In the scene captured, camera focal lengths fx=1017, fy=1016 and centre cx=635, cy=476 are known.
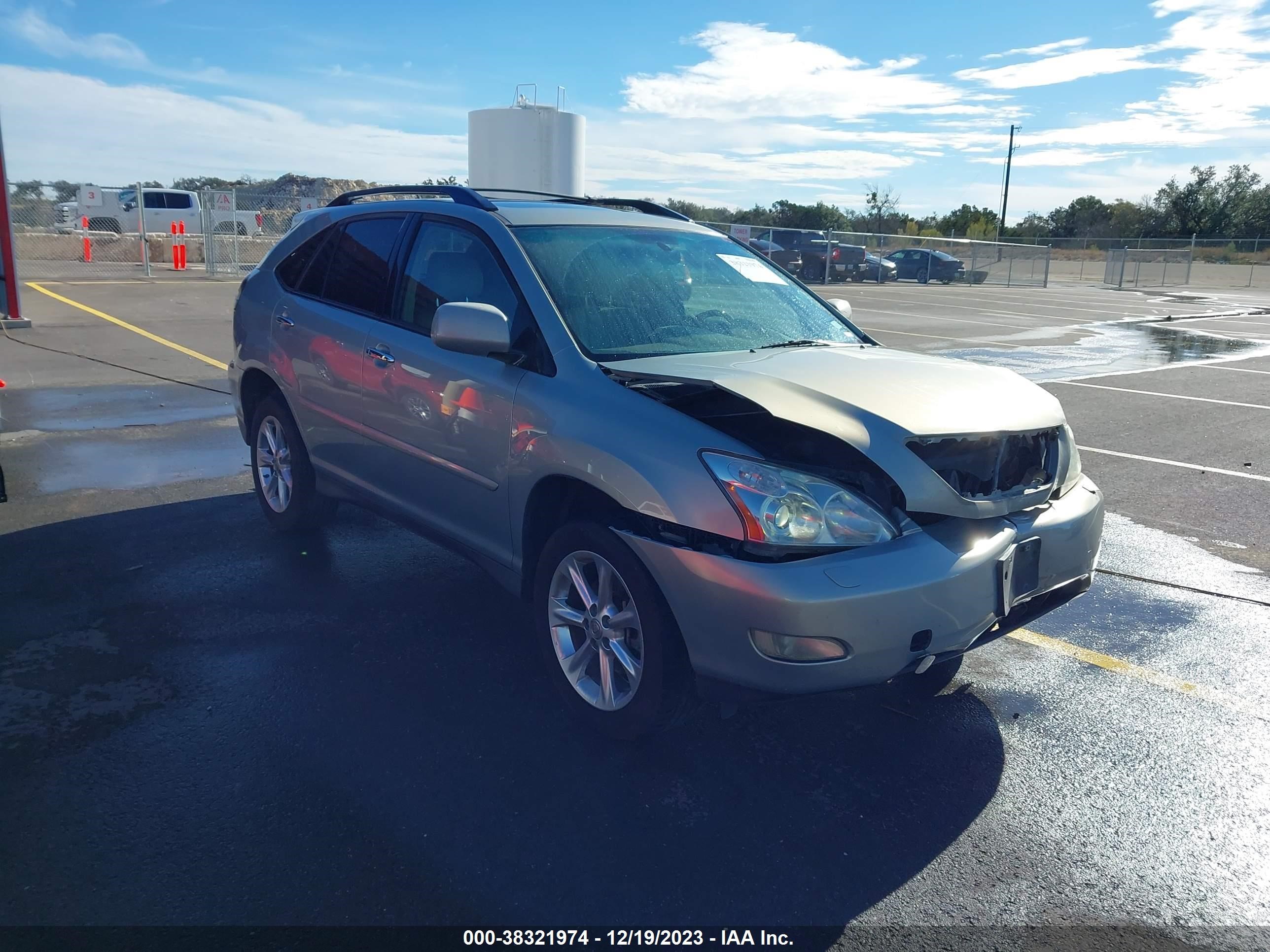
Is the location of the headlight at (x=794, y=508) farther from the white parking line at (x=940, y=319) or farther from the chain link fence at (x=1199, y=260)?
the chain link fence at (x=1199, y=260)

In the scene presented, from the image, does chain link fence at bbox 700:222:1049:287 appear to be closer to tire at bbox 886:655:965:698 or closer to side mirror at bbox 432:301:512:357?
tire at bbox 886:655:965:698

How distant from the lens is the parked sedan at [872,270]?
Result: 38250 millimetres

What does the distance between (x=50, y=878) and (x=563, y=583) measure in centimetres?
175

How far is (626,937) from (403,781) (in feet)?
3.28

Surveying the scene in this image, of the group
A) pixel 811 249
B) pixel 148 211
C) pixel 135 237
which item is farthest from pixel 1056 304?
pixel 148 211

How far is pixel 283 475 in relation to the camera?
5637 mm

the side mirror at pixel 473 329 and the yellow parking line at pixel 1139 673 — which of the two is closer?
the side mirror at pixel 473 329

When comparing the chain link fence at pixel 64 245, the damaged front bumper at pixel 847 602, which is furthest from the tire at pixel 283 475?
the chain link fence at pixel 64 245

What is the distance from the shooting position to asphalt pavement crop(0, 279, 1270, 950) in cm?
274

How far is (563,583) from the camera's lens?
3652 millimetres

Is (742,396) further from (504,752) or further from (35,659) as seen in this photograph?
(35,659)

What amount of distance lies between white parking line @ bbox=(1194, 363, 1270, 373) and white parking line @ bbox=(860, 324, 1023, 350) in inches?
104

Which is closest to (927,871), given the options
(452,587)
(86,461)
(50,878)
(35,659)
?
(50,878)

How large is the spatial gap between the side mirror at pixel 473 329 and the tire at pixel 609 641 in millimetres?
733
